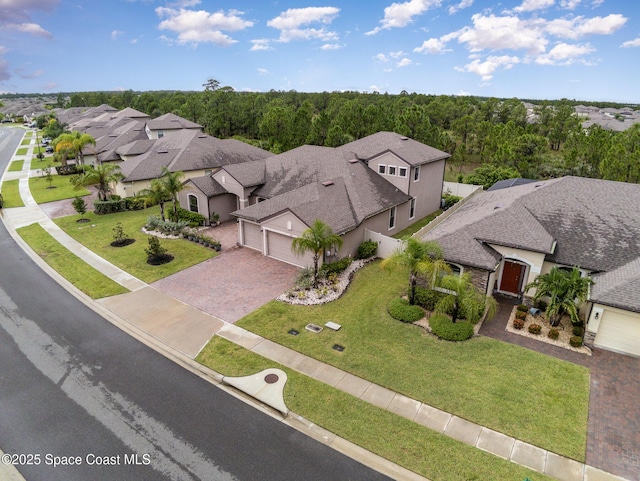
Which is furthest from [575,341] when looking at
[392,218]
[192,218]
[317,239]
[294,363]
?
[192,218]

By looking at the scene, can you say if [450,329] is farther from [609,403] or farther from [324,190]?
[324,190]

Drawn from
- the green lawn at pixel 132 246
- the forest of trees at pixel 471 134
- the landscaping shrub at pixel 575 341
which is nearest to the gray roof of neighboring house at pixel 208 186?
the green lawn at pixel 132 246

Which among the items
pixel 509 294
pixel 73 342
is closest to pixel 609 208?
pixel 509 294

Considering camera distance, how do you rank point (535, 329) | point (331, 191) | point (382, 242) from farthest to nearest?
point (331, 191), point (382, 242), point (535, 329)

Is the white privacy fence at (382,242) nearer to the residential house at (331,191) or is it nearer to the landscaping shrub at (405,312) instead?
the residential house at (331,191)

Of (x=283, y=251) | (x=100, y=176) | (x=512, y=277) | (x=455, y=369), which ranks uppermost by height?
(x=100, y=176)

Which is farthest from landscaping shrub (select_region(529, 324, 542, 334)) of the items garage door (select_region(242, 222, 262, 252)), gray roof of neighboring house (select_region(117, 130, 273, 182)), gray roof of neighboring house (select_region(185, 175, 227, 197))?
gray roof of neighboring house (select_region(117, 130, 273, 182))

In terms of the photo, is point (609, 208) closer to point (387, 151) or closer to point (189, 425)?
point (387, 151)
